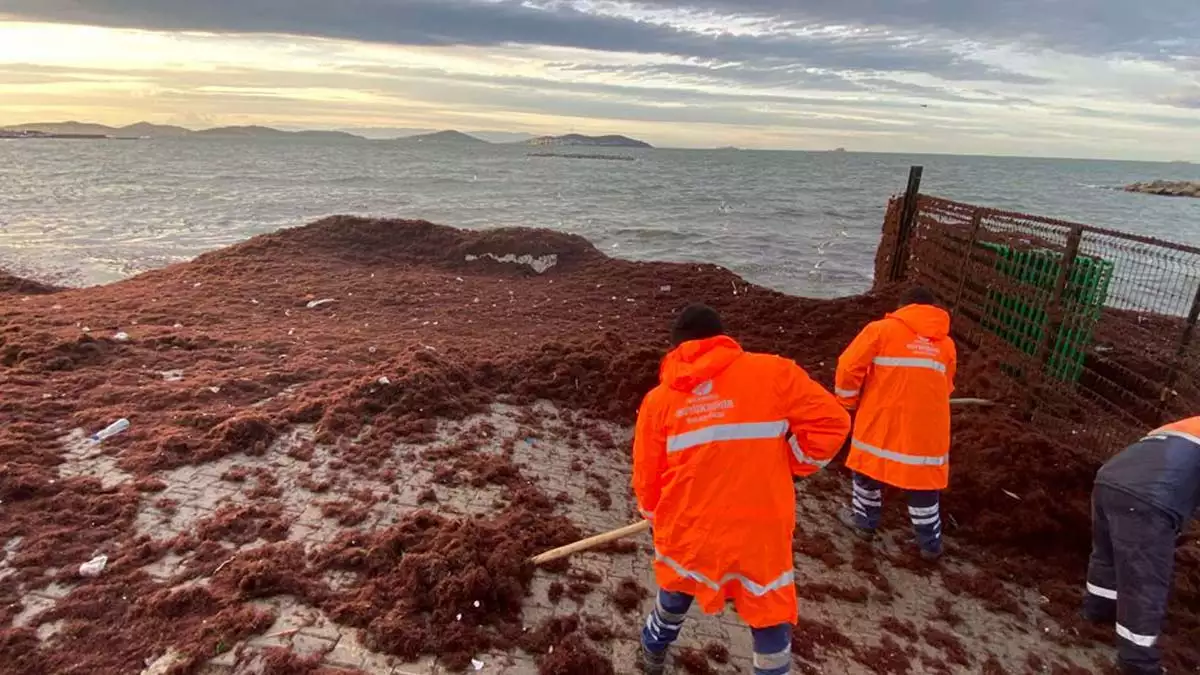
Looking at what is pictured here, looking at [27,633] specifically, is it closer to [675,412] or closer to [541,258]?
[675,412]

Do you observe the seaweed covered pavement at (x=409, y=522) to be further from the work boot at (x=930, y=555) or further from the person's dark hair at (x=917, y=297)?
the person's dark hair at (x=917, y=297)

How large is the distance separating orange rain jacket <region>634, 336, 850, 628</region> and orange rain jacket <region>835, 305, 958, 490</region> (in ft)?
5.47

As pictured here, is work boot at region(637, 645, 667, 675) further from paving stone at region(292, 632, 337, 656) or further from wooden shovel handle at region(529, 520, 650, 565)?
paving stone at region(292, 632, 337, 656)

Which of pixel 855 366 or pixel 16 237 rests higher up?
pixel 855 366

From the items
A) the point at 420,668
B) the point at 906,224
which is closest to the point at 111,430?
the point at 420,668

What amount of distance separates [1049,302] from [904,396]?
3314mm

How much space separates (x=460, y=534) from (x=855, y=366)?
2738 millimetres

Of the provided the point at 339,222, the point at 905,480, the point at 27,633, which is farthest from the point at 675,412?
the point at 339,222

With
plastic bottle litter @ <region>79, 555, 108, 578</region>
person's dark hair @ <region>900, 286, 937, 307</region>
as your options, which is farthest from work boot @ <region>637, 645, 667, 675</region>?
plastic bottle litter @ <region>79, 555, 108, 578</region>

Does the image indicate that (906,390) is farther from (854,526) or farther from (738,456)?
(738,456)

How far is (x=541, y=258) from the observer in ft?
46.3

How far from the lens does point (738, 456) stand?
3.04 metres

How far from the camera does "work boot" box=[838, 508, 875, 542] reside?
202 inches

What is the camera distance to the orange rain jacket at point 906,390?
455cm
